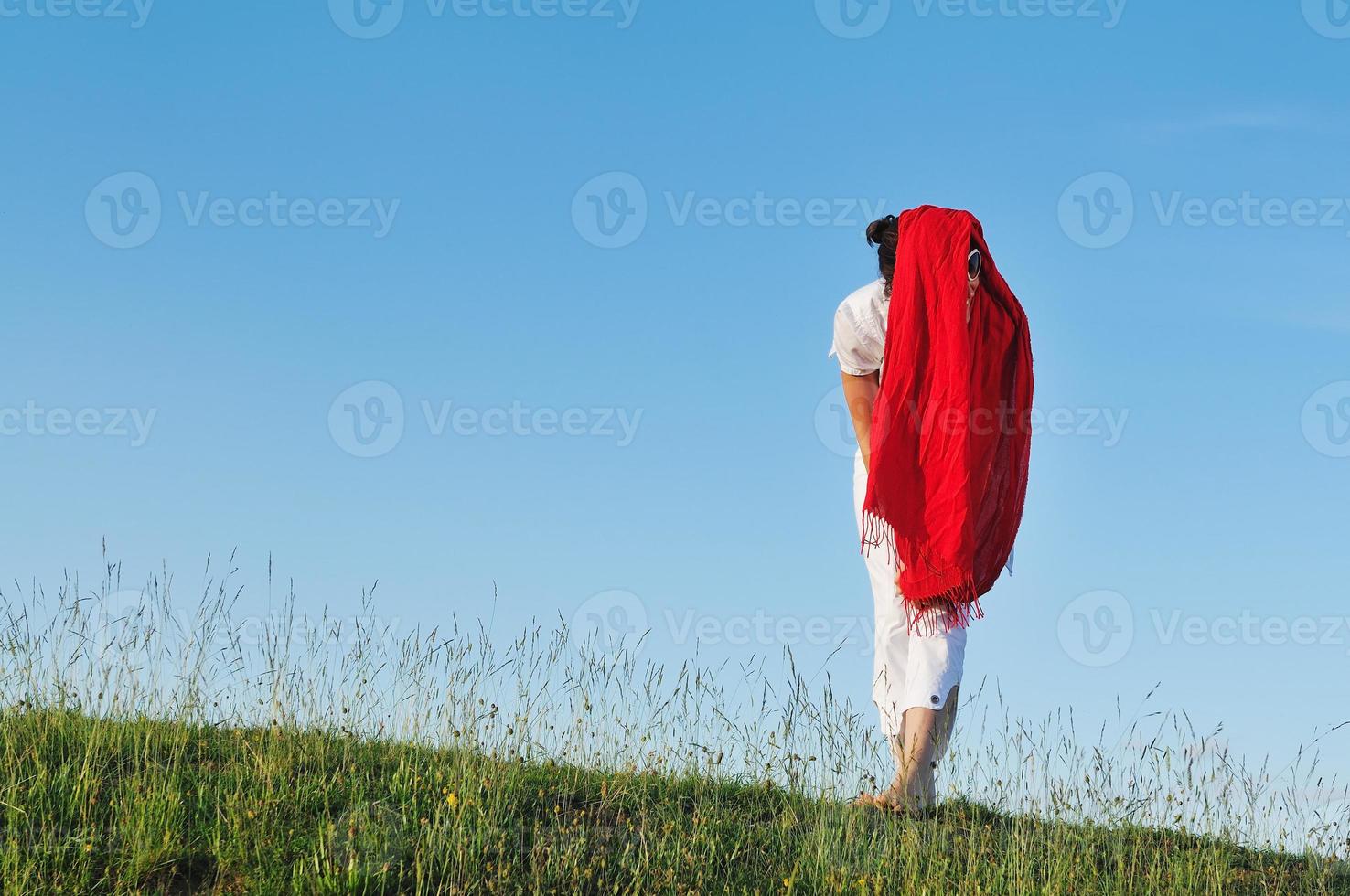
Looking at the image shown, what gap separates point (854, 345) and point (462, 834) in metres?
3.23

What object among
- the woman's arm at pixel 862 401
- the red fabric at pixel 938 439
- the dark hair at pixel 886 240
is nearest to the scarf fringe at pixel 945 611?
the red fabric at pixel 938 439

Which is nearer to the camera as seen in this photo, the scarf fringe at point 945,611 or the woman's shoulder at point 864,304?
the scarf fringe at point 945,611

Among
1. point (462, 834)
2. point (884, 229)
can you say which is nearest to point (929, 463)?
point (884, 229)

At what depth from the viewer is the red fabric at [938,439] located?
6.13 meters

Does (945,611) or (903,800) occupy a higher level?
(945,611)

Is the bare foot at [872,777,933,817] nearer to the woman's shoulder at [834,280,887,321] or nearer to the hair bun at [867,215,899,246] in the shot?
the woman's shoulder at [834,280,887,321]

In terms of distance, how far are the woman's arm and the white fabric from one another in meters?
0.04

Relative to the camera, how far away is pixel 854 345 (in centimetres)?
646

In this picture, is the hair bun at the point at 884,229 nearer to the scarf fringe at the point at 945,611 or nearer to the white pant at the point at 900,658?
the white pant at the point at 900,658

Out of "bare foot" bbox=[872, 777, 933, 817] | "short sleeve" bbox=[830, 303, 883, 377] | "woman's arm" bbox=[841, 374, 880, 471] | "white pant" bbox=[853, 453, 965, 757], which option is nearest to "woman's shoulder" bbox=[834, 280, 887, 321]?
"short sleeve" bbox=[830, 303, 883, 377]

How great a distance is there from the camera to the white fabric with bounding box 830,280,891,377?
6.46 m

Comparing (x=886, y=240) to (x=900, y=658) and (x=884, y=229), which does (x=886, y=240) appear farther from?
(x=900, y=658)

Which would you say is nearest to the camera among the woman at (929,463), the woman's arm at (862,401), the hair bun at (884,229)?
the woman at (929,463)

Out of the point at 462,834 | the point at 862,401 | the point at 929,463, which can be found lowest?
the point at 462,834
